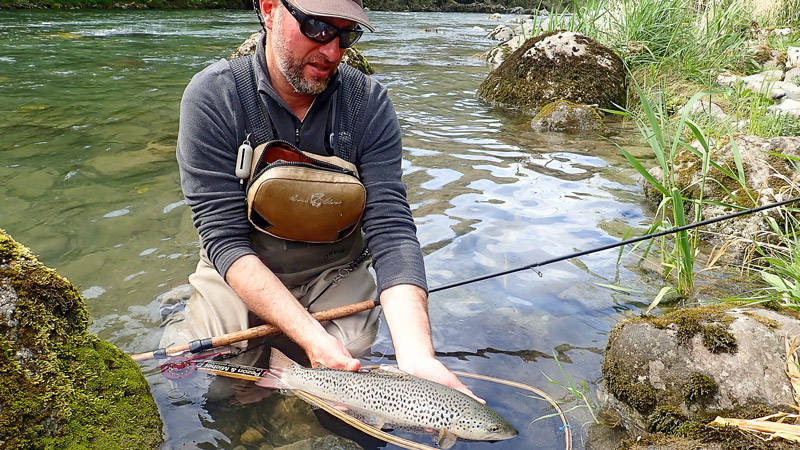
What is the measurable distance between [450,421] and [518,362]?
131cm

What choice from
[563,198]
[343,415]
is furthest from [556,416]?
[563,198]

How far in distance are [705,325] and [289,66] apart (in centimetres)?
269

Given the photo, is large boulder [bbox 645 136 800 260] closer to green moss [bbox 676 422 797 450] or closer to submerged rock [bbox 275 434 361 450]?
green moss [bbox 676 422 797 450]

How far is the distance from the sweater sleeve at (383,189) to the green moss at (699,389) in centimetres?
156

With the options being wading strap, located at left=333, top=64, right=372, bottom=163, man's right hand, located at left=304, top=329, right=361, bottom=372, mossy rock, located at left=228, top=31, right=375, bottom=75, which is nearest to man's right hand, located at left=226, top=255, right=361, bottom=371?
man's right hand, located at left=304, top=329, right=361, bottom=372

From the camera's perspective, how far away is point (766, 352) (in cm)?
313

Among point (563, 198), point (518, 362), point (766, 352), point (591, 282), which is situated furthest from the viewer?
point (563, 198)

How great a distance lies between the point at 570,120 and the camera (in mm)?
9898

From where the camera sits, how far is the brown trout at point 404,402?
2850 millimetres

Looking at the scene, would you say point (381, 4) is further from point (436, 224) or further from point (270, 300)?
point (270, 300)

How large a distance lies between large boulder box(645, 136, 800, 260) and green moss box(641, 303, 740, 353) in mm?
1720

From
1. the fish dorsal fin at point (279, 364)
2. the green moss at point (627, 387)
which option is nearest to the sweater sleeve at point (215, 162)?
the fish dorsal fin at point (279, 364)

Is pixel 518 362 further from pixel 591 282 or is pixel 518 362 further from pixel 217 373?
pixel 217 373

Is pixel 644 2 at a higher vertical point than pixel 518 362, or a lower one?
higher
